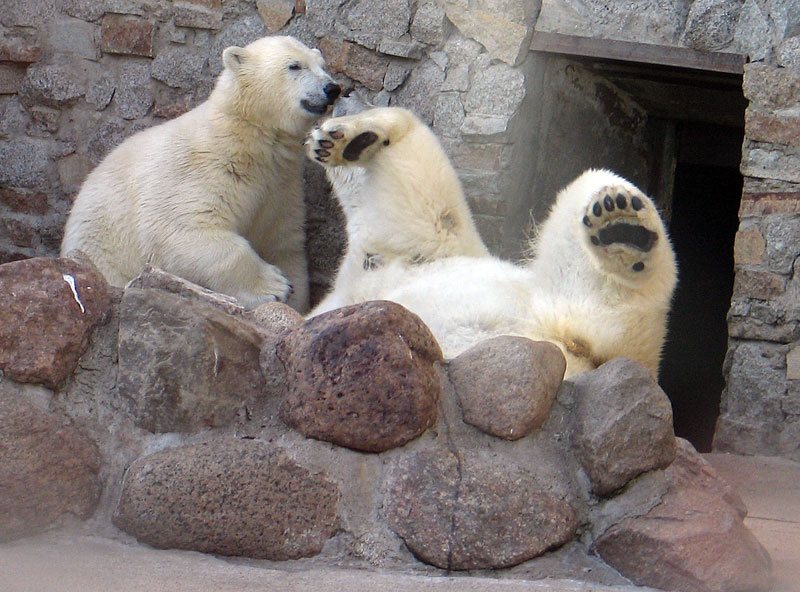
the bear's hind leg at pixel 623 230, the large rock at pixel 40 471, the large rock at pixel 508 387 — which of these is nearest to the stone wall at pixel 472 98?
the bear's hind leg at pixel 623 230

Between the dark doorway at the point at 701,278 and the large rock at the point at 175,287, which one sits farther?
the dark doorway at the point at 701,278

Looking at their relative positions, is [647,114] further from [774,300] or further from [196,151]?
[196,151]

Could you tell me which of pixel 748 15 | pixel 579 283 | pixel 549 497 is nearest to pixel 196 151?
pixel 579 283

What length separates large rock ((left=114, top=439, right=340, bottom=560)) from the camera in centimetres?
181

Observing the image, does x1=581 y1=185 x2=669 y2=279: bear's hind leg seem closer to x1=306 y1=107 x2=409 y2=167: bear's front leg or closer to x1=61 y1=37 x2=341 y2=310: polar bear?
x1=306 y1=107 x2=409 y2=167: bear's front leg

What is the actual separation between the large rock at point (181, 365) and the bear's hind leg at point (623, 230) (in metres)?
0.99

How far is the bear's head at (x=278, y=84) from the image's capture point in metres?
3.92

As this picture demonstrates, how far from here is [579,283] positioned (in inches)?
104

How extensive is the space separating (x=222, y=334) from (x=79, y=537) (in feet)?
1.57

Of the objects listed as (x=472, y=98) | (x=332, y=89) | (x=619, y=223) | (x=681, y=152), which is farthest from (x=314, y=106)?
(x=681, y=152)

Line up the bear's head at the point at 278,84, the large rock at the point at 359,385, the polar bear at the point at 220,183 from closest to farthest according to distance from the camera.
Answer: the large rock at the point at 359,385 → the polar bear at the point at 220,183 → the bear's head at the point at 278,84

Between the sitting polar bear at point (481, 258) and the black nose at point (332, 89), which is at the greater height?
the black nose at point (332, 89)

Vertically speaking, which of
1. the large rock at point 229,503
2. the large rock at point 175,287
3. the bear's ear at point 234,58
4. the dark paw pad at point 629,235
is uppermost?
the bear's ear at point 234,58

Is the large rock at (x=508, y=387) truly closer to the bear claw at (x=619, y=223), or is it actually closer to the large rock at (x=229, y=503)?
the large rock at (x=229, y=503)
